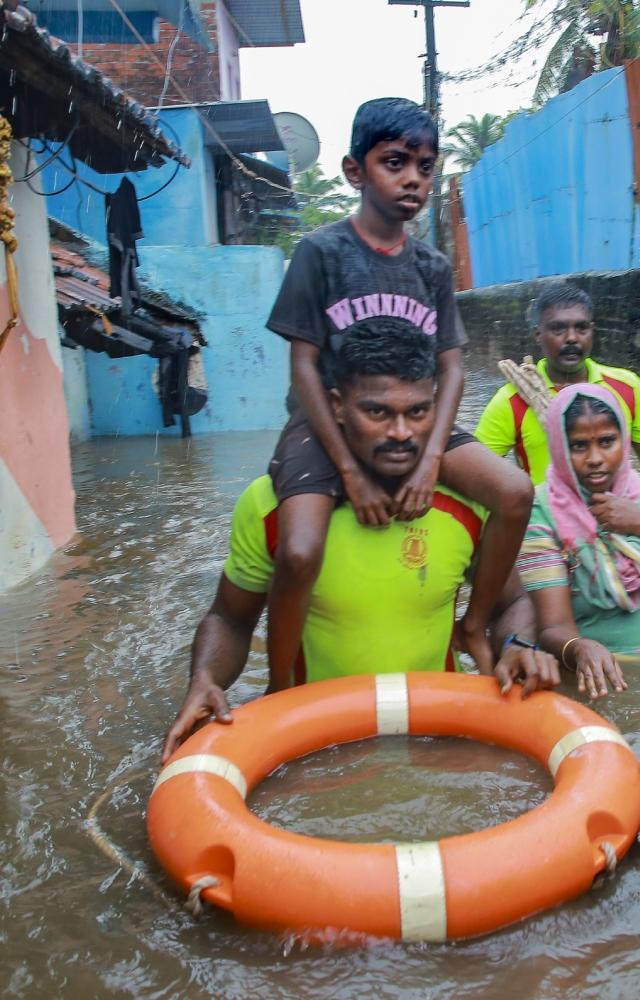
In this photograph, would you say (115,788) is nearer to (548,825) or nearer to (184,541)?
(548,825)

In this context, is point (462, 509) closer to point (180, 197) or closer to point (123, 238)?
point (123, 238)

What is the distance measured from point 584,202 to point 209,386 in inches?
191

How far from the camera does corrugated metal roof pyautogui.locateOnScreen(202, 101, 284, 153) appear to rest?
1284 cm

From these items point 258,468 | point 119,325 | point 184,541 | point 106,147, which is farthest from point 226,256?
point 184,541

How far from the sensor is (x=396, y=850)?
188cm

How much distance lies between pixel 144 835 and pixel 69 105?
425cm

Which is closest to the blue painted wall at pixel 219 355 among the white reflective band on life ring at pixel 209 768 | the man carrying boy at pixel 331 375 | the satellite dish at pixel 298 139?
the satellite dish at pixel 298 139

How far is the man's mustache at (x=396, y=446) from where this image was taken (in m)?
2.53

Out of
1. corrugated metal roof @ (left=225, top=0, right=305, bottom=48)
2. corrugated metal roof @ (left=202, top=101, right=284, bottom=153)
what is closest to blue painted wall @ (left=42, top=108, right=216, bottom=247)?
corrugated metal roof @ (left=202, top=101, right=284, bottom=153)

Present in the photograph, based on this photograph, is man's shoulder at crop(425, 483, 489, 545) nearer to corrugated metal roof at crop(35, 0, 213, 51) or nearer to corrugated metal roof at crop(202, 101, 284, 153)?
corrugated metal roof at crop(35, 0, 213, 51)

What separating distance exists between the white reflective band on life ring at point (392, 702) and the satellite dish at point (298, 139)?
15.9 metres

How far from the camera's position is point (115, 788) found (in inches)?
104

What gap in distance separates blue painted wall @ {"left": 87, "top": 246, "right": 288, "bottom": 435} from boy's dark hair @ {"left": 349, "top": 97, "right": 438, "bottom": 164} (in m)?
8.54

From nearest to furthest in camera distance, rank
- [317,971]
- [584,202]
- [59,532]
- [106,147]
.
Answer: [317,971], [59,532], [106,147], [584,202]
